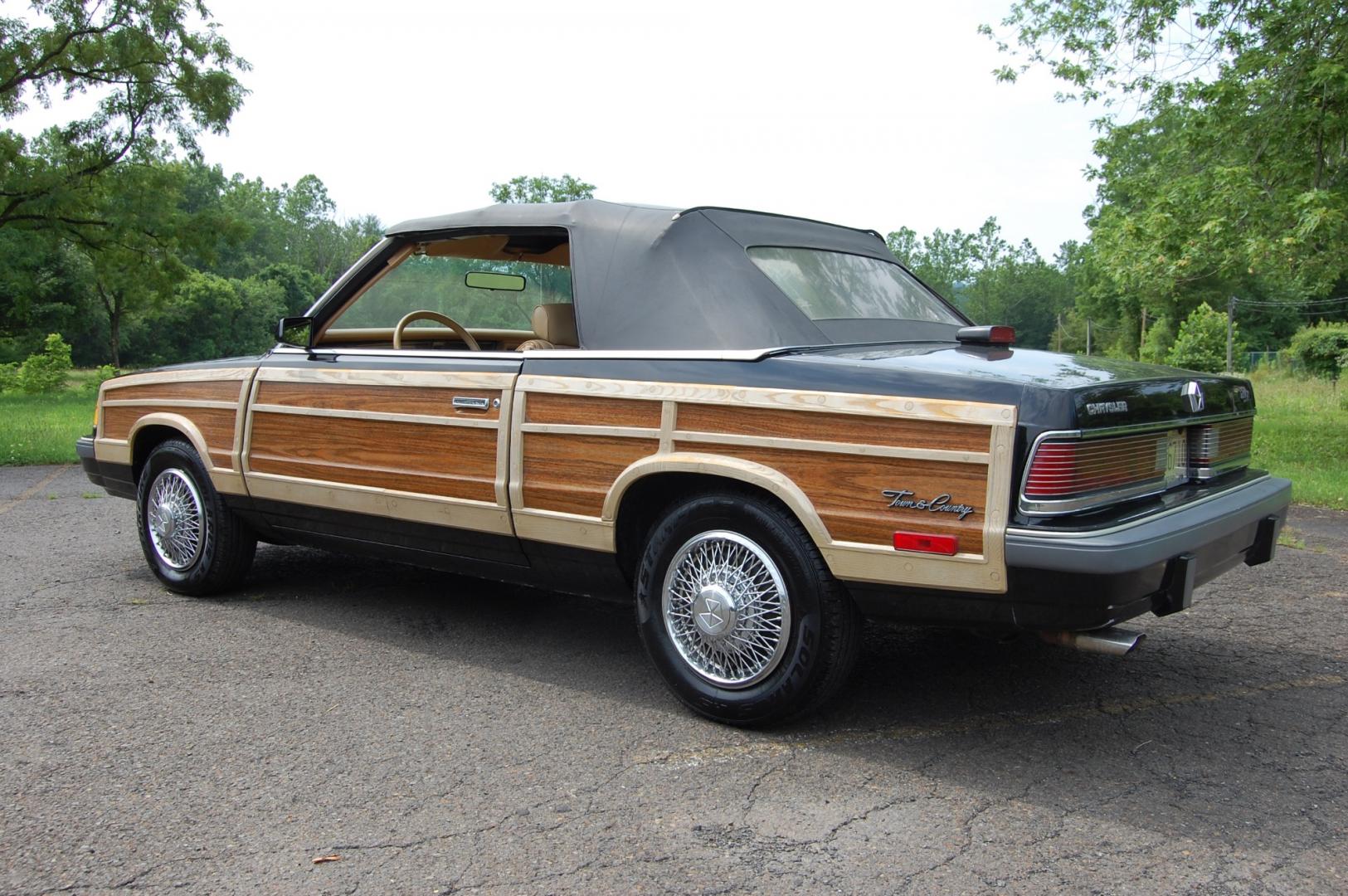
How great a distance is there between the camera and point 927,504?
305 cm

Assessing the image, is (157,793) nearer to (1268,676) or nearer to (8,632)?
(8,632)

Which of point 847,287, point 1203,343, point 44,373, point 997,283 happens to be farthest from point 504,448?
point 997,283

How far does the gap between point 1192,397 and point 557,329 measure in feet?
7.74

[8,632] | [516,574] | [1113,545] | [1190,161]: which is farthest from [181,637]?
[1190,161]

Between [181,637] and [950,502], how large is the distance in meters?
3.37

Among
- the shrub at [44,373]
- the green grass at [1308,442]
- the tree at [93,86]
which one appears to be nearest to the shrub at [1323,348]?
the green grass at [1308,442]

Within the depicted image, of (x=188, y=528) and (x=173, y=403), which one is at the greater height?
(x=173, y=403)

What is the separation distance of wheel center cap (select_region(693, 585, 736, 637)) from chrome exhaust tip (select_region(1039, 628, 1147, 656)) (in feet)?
3.14

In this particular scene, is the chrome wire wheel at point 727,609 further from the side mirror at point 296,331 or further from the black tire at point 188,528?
the black tire at point 188,528

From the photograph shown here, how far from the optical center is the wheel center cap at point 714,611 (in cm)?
346

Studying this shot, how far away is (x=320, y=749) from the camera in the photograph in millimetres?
3365

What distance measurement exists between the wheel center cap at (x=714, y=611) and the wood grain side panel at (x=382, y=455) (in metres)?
0.98

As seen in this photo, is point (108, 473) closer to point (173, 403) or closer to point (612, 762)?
point (173, 403)

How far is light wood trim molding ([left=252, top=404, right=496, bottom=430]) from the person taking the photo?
407cm
